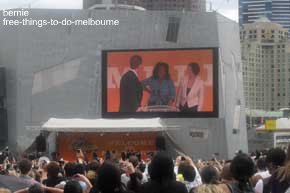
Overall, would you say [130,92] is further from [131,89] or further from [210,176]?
[210,176]

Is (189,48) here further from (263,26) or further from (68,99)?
(263,26)

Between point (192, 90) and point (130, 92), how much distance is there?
3.20 metres

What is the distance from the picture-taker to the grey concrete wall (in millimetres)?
38688

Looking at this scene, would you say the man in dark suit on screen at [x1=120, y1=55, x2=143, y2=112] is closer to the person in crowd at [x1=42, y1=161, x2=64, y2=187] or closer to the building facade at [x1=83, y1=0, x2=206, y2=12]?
the building facade at [x1=83, y1=0, x2=206, y2=12]

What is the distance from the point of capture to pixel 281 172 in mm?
4676

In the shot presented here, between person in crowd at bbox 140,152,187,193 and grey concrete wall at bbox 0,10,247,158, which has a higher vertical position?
grey concrete wall at bbox 0,10,247,158

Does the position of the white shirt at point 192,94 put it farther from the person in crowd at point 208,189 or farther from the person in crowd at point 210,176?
the person in crowd at point 208,189

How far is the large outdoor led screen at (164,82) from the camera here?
119 ft

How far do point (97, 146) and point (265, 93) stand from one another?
10364 centimetres

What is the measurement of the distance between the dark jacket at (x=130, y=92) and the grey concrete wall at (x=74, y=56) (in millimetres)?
2050

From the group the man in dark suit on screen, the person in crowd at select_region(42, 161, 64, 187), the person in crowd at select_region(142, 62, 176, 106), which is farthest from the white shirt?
the person in crowd at select_region(42, 161, 64, 187)

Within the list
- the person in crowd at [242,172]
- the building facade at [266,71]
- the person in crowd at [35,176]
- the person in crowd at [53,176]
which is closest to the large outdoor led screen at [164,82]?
the person in crowd at [35,176]

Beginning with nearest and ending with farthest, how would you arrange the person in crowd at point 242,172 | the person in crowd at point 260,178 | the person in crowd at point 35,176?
the person in crowd at point 242,172
the person in crowd at point 260,178
the person in crowd at point 35,176

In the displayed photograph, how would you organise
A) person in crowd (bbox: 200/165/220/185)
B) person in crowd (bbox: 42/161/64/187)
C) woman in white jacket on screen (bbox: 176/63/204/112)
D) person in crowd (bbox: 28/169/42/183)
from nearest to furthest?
1. person in crowd (bbox: 200/165/220/185)
2. person in crowd (bbox: 42/161/64/187)
3. person in crowd (bbox: 28/169/42/183)
4. woman in white jacket on screen (bbox: 176/63/204/112)
